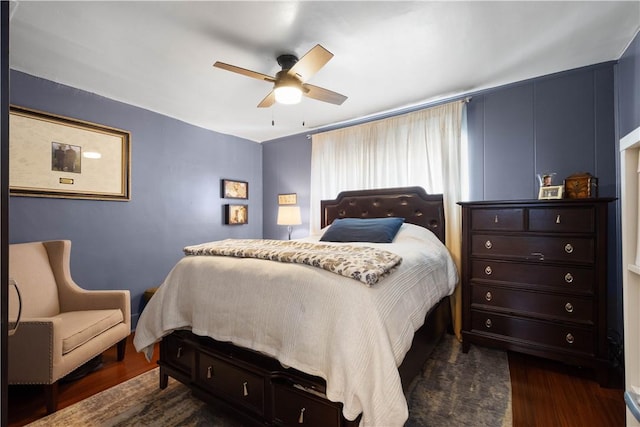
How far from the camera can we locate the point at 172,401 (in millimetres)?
1808

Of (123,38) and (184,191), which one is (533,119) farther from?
(184,191)

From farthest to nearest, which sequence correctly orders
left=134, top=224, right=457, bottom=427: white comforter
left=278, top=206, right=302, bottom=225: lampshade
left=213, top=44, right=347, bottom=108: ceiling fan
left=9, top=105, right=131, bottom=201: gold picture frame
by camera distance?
left=278, top=206, right=302, bottom=225: lampshade → left=9, top=105, right=131, bottom=201: gold picture frame → left=213, top=44, right=347, bottom=108: ceiling fan → left=134, top=224, right=457, bottom=427: white comforter

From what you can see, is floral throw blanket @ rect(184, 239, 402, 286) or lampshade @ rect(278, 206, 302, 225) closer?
floral throw blanket @ rect(184, 239, 402, 286)

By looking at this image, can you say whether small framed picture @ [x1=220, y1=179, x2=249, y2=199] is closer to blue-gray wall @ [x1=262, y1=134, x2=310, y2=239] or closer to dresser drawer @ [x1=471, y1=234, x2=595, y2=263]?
blue-gray wall @ [x1=262, y1=134, x2=310, y2=239]

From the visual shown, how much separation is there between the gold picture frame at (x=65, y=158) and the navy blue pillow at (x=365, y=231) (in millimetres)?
2236

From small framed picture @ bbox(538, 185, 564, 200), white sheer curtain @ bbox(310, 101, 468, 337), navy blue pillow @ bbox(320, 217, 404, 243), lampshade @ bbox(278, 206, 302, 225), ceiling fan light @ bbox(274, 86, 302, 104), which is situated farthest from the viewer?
lampshade @ bbox(278, 206, 302, 225)

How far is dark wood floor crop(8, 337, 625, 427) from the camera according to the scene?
1617mm

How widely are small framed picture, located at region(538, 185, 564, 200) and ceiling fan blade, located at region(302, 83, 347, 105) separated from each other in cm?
180

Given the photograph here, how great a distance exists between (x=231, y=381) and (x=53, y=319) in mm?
1191

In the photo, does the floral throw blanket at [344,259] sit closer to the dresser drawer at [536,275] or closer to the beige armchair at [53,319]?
the beige armchair at [53,319]

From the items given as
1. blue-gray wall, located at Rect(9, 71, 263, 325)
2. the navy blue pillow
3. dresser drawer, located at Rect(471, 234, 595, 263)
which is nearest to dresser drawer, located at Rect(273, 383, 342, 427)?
the navy blue pillow

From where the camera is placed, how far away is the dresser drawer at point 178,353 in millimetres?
1757

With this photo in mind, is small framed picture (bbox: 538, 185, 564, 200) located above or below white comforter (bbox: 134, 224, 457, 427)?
above

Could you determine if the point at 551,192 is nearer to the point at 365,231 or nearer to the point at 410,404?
the point at 365,231
